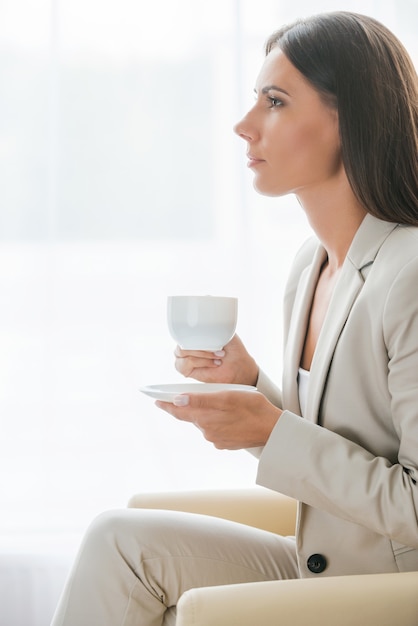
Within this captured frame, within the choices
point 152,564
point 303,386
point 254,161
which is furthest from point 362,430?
point 254,161

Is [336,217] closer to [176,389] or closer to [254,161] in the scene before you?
[254,161]

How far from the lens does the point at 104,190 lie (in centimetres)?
242

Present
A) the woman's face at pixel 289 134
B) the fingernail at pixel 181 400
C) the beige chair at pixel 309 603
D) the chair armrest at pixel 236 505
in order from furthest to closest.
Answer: the chair armrest at pixel 236 505 < the woman's face at pixel 289 134 < the fingernail at pixel 181 400 < the beige chair at pixel 309 603

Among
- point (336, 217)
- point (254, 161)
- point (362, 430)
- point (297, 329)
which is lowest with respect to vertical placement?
point (362, 430)

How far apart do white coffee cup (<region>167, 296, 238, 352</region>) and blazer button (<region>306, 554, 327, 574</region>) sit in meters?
0.39

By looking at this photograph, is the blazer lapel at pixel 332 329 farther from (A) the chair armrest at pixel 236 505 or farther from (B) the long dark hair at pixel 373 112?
(A) the chair armrest at pixel 236 505

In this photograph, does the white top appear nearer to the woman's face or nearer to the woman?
the woman

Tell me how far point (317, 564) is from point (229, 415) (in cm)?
33

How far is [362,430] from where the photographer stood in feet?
4.28

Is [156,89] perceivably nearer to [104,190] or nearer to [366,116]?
[104,190]

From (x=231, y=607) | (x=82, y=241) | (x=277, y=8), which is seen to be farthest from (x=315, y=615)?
(x=277, y=8)

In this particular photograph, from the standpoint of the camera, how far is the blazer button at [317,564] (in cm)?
133

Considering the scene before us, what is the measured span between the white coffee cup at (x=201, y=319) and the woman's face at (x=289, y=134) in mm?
272

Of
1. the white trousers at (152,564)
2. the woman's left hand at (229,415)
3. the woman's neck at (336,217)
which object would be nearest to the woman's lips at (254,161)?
the woman's neck at (336,217)
